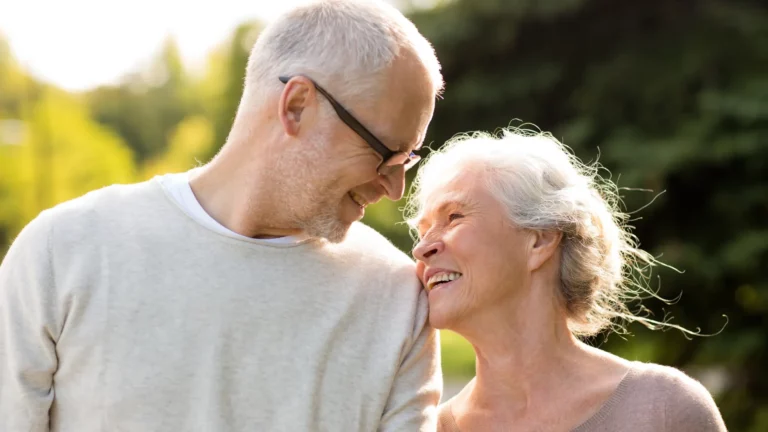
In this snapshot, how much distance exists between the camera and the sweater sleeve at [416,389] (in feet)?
7.07

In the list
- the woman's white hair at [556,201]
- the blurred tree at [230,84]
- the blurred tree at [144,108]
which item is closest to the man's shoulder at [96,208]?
the woman's white hair at [556,201]

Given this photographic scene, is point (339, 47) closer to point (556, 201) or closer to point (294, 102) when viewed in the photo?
point (294, 102)

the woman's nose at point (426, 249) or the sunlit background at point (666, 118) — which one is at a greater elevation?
the woman's nose at point (426, 249)

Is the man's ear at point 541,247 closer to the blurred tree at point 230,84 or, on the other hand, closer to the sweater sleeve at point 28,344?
the sweater sleeve at point 28,344

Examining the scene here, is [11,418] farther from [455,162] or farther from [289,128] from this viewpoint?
[455,162]

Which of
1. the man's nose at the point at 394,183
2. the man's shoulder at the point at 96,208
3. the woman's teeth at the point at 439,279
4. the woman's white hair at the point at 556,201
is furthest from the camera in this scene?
the woman's white hair at the point at 556,201

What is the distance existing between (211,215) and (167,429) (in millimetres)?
516

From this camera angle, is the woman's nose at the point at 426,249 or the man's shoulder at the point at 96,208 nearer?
the man's shoulder at the point at 96,208

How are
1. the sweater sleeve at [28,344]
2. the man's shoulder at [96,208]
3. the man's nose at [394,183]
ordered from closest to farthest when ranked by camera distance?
the sweater sleeve at [28,344], the man's shoulder at [96,208], the man's nose at [394,183]

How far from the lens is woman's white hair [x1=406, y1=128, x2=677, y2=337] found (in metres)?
2.59

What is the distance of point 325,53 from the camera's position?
2.16 meters

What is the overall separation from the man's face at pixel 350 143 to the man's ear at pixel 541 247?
591 mm

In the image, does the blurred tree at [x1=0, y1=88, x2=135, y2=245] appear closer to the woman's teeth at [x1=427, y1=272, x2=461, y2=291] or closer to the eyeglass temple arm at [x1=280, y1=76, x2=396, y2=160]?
the woman's teeth at [x1=427, y1=272, x2=461, y2=291]

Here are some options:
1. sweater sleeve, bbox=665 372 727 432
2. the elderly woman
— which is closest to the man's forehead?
the elderly woman
